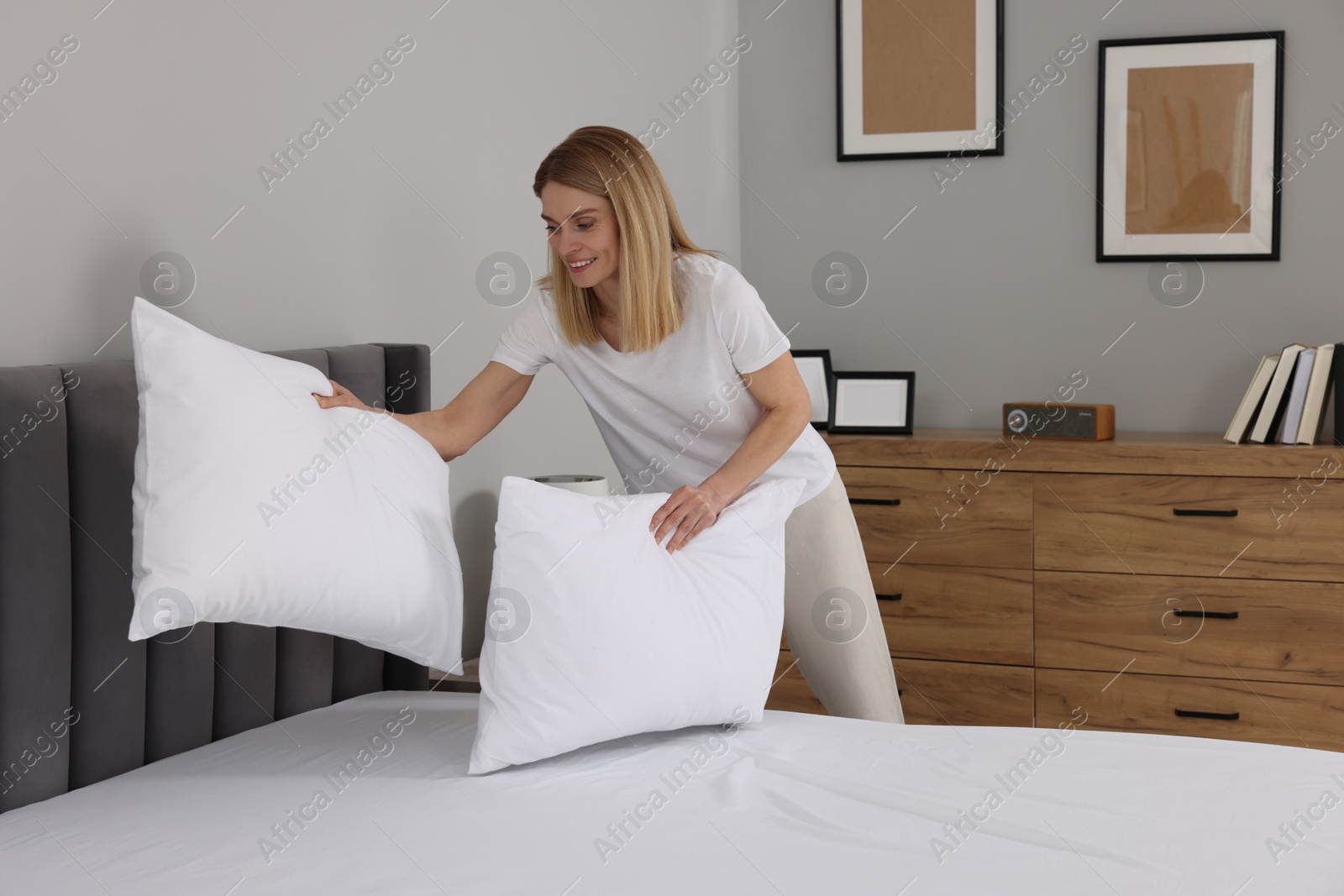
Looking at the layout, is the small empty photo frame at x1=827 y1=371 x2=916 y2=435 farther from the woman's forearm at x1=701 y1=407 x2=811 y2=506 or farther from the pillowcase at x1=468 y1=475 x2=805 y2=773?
the pillowcase at x1=468 y1=475 x2=805 y2=773

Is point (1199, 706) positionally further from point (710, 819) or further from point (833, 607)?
point (710, 819)

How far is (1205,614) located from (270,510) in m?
2.35

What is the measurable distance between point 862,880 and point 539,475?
159cm

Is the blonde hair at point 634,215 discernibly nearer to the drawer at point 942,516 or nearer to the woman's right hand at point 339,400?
the woman's right hand at point 339,400

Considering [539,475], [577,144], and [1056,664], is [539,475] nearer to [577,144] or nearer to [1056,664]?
[577,144]

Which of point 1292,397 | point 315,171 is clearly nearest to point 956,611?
point 1292,397

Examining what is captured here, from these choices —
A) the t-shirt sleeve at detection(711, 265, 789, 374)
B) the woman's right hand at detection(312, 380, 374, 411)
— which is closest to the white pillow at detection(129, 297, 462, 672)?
the woman's right hand at detection(312, 380, 374, 411)

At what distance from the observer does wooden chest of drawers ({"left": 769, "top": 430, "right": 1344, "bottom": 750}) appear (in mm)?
2697

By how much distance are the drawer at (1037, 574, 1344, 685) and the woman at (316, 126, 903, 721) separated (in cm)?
97

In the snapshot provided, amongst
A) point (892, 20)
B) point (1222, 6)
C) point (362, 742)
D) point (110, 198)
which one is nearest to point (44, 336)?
point (110, 198)

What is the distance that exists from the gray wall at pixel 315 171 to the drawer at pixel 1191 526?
47.9 inches

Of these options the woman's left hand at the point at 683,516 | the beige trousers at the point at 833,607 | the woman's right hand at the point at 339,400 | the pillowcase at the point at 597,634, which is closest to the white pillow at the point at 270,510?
the woman's right hand at the point at 339,400

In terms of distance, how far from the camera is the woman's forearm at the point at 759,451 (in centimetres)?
173

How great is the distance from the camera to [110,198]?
149 cm
